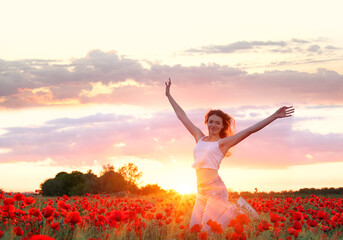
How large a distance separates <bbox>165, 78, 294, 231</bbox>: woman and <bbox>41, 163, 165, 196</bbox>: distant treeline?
17888 millimetres

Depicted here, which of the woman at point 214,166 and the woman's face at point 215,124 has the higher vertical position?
the woman's face at point 215,124

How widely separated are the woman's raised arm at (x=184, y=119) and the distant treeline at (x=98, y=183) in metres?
16.7

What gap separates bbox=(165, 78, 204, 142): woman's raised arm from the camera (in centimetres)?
924

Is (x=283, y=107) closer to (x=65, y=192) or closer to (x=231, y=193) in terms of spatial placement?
(x=231, y=193)

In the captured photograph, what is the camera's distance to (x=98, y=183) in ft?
92.6

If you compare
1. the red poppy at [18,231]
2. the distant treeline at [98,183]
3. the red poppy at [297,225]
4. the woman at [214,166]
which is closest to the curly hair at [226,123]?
the woman at [214,166]

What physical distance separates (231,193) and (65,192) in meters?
14.6

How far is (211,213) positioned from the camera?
8148mm

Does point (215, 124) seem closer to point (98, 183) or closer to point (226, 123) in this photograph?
point (226, 123)

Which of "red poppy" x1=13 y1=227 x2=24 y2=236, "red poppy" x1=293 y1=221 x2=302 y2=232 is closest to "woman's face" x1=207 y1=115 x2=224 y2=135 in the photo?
"red poppy" x1=293 y1=221 x2=302 y2=232

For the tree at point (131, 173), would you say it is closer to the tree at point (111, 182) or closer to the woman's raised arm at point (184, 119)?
the tree at point (111, 182)

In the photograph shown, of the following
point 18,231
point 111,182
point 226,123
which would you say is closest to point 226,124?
point 226,123

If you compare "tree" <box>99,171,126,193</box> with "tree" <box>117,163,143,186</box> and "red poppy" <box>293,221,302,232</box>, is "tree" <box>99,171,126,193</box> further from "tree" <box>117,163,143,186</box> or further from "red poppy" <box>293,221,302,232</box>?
"red poppy" <box>293,221,302,232</box>

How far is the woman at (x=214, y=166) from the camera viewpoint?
812 cm
